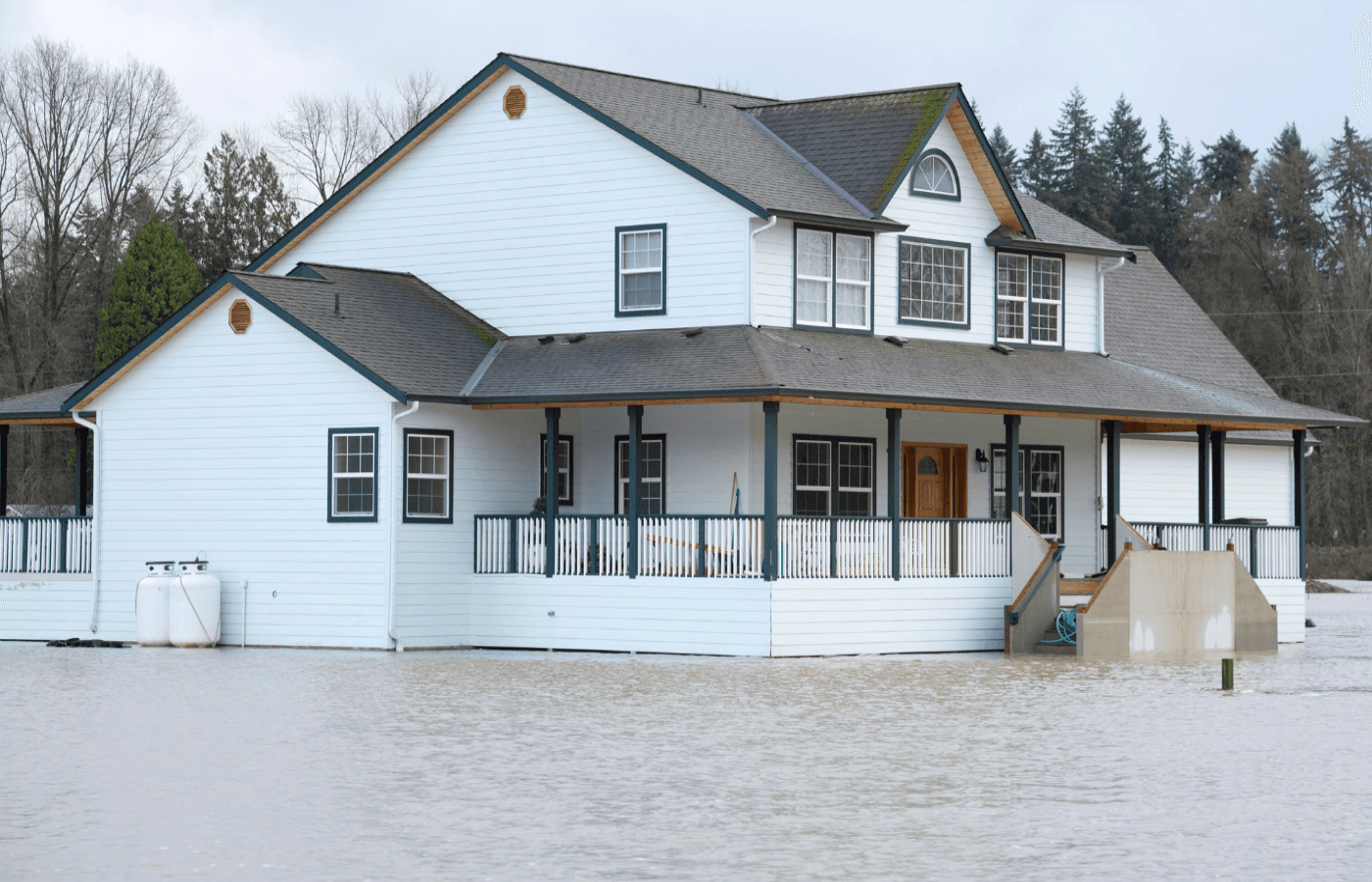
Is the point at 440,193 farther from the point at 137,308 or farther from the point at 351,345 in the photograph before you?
the point at 137,308

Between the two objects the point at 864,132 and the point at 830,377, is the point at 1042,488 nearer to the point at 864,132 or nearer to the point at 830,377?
the point at 864,132

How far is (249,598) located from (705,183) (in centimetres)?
906

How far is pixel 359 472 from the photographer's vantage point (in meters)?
27.7

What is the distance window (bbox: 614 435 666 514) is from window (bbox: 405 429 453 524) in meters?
2.83

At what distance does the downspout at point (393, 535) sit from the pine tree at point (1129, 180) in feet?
206

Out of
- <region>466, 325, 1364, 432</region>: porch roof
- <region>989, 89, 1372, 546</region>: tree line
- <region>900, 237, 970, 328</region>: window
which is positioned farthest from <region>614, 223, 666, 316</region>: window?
<region>989, 89, 1372, 546</region>: tree line

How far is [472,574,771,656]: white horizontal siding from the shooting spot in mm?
25938

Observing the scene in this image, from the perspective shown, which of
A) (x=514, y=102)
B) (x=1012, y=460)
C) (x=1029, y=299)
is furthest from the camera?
(x=1029, y=299)

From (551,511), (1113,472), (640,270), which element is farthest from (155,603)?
(1113,472)

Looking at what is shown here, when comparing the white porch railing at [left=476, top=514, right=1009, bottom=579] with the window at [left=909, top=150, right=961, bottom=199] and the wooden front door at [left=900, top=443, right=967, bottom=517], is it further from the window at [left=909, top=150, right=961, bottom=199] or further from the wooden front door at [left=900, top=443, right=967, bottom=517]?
the window at [left=909, top=150, right=961, bottom=199]

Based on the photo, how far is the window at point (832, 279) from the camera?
28.5 metres

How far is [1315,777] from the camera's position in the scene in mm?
13898

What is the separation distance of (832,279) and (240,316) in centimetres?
879

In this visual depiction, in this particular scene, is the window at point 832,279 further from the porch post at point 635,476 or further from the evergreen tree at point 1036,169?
the evergreen tree at point 1036,169
